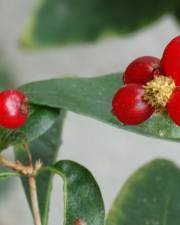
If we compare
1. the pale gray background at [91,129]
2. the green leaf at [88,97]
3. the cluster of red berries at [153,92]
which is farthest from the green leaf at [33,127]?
the pale gray background at [91,129]

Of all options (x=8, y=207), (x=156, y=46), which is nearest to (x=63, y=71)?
(x=156, y=46)

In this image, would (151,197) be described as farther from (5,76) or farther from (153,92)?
(5,76)

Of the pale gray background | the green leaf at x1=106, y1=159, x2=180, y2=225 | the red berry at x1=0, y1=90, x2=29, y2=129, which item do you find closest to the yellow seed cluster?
the red berry at x1=0, y1=90, x2=29, y2=129

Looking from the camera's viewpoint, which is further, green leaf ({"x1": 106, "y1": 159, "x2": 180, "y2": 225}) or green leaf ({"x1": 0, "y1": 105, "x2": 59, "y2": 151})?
green leaf ({"x1": 106, "y1": 159, "x2": 180, "y2": 225})

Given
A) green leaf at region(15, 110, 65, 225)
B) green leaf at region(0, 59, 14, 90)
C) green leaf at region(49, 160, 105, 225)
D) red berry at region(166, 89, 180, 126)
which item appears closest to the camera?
red berry at region(166, 89, 180, 126)

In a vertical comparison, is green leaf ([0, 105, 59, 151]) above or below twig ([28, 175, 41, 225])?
above

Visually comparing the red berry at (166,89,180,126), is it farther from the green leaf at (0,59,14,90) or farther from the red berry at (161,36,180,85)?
the green leaf at (0,59,14,90)

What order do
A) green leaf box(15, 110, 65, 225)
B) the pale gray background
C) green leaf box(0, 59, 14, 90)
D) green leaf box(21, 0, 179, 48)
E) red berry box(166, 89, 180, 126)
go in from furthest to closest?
Result: 1. the pale gray background
2. green leaf box(0, 59, 14, 90)
3. green leaf box(21, 0, 179, 48)
4. green leaf box(15, 110, 65, 225)
5. red berry box(166, 89, 180, 126)
